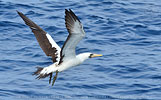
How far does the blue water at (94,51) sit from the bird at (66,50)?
1110mm

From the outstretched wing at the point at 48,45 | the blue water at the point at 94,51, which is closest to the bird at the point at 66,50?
the outstretched wing at the point at 48,45

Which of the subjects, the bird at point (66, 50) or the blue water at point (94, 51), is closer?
the bird at point (66, 50)

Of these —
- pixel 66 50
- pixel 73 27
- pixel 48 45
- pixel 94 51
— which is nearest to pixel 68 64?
pixel 66 50

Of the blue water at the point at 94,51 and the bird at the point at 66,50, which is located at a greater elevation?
the bird at the point at 66,50

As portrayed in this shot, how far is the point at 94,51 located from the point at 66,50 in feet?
13.3

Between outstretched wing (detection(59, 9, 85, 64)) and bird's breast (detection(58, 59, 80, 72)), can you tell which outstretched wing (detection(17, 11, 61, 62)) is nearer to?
bird's breast (detection(58, 59, 80, 72))

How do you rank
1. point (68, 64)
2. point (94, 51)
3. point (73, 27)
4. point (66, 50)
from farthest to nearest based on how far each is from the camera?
point (94, 51) → point (68, 64) → point (66, 50) → point (73, 27)

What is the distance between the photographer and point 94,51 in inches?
569

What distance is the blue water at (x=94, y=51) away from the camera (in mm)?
12016

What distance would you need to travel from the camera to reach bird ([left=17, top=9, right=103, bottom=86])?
31.7ft

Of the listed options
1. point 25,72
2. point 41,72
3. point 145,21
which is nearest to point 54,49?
point 41,72

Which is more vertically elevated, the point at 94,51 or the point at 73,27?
the point at 73,27

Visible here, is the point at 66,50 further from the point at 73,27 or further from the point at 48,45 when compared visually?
the point at 48,45

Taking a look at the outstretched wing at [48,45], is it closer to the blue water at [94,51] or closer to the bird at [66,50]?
the bird at [66,50]
